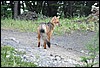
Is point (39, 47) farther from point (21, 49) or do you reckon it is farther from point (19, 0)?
point (19, 0)

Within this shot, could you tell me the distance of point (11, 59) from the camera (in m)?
9.08

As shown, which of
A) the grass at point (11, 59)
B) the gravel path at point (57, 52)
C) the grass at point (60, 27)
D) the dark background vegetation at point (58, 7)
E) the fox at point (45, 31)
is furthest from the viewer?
the dark background vegetation at point (58, 7)

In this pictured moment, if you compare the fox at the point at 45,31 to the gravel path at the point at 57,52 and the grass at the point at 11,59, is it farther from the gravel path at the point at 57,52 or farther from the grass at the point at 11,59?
the grass at the point at 11,59

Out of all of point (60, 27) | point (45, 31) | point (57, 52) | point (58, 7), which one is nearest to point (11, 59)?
point (57, 52)

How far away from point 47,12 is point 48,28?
59.6 feet

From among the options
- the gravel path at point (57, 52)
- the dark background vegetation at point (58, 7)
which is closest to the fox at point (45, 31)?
the gravel path at point (57, 52)

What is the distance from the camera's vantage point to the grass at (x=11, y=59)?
8555mm

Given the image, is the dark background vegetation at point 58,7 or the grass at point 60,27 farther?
the dark background vegetation at point 58,7

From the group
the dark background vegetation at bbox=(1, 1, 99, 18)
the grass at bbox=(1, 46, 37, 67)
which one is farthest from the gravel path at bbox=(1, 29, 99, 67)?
the dark background vegetation at bbox=(1, 1, 99, 18)

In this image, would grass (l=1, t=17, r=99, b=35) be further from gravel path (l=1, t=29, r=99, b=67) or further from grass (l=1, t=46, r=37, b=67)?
grass (l=1, t=46, r=37, b=67)

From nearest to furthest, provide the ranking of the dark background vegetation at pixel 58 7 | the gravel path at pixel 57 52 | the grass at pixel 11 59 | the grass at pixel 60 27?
the grass at pixel 11 59 → the gravel path at pixel 57 52 → the grass at pixel 60 27 → the dark background vegetation at pixel 58 7

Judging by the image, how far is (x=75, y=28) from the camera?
1847cm

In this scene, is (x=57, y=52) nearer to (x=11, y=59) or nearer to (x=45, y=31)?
(x=45, y=31)

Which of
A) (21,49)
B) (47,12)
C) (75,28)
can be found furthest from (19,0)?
(21,49)
